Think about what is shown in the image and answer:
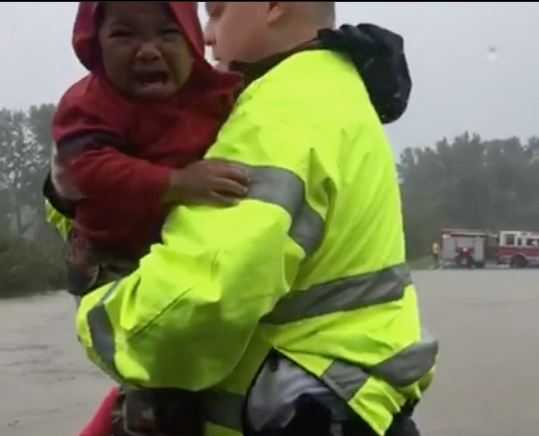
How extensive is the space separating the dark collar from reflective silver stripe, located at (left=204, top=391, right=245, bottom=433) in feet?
1.26

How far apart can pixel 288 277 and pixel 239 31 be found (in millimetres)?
292

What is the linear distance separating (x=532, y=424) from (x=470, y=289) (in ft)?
7.72

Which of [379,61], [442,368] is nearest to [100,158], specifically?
[379,61]

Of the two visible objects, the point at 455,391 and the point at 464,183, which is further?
the point at 455,391

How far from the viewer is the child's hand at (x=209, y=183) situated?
186cm

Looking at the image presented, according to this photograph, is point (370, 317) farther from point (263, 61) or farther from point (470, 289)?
point (470, 289)

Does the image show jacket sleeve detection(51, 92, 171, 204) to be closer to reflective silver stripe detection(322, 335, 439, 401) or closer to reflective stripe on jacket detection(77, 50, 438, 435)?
reflective stripe on jacket detection(77, 50, 438, 435)

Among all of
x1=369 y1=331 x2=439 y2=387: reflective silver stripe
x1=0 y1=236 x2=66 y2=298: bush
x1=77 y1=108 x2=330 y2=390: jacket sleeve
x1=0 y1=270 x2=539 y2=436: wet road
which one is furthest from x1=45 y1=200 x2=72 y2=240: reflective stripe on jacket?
x1=0 y1=270 x2=539 y2=436: wet road

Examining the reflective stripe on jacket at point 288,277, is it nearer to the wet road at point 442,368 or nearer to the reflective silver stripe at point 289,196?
the reflective silver stripe at point 289,196

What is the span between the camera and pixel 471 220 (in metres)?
4.24

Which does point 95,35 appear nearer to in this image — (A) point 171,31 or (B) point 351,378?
(A) point 171,31

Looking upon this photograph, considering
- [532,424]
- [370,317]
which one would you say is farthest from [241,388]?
[532,424]

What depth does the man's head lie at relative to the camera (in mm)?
Answer: 1759

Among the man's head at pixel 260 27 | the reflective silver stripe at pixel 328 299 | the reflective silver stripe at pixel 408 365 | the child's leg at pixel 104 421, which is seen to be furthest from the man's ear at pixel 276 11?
the child's leg at pixel 104 421
